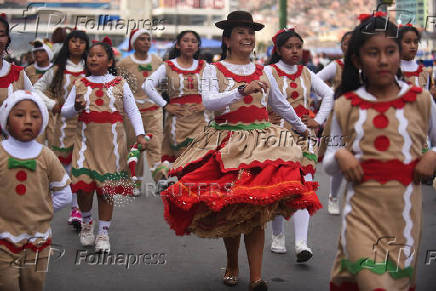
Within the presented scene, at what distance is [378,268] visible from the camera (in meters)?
3.57

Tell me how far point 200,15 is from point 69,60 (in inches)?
2467

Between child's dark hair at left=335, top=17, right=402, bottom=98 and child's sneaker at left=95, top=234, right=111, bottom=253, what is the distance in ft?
11.4

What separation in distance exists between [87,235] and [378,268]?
4.08 metres

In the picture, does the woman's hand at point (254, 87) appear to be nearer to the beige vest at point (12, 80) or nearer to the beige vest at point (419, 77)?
the beige vest at point (12, 80)

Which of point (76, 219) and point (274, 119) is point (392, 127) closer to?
point (274, 119)

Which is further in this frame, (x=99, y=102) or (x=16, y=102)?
(x=99, y=102)

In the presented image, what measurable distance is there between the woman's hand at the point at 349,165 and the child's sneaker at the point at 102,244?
363 centimetres

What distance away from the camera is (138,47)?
10.3m

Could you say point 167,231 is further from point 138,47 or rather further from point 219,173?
point 138,47

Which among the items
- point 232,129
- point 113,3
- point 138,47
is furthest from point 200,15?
point 232,129

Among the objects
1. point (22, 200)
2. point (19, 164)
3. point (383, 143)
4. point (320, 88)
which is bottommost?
point (22, 200)

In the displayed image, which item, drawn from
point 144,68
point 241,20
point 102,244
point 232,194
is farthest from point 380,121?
point 144,68

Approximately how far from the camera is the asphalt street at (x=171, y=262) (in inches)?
227

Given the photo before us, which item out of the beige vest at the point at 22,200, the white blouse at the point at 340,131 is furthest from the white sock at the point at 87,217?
the white blouse at the point at 340,131
